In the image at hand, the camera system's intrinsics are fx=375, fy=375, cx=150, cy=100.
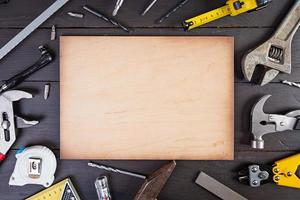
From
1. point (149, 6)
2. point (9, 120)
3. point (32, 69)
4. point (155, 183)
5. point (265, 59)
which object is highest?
point (149, 6)

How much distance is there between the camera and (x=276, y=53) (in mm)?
1090

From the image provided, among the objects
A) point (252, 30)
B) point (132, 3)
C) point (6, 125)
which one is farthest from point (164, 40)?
point (6, 125)

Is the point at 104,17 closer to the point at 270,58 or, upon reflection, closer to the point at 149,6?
the point at 149,6

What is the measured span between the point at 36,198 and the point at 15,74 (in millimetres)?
380

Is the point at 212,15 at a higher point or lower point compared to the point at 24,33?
higher

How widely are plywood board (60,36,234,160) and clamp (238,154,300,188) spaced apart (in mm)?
86

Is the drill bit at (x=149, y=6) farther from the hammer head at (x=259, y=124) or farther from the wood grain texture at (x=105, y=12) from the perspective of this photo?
the hammer head at (x=259, y=124)

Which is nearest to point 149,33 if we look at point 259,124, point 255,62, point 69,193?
point 255,62

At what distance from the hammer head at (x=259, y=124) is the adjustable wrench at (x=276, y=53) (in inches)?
2.8

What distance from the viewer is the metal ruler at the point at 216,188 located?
3.70 ft

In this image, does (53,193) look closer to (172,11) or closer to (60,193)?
(60,193)

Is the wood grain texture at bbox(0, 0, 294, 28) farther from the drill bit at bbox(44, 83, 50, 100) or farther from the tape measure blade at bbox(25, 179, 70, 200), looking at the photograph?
the tape measure blade at bbox(25, 179, 70, 200)

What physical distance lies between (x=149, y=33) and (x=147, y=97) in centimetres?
19

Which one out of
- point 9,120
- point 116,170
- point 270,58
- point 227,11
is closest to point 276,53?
point 270,58
